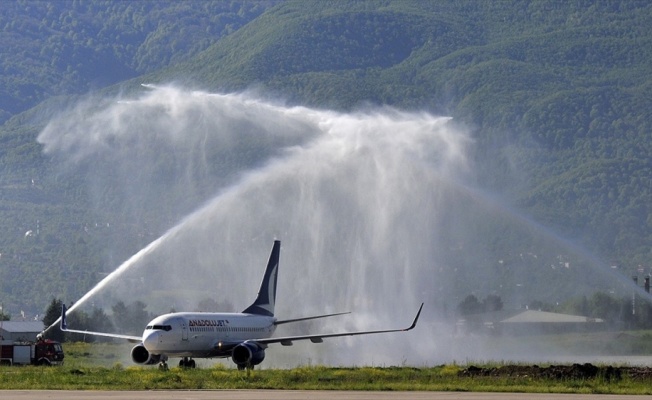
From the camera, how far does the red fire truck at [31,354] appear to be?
79438mm

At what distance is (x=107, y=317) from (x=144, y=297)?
7687 millimetres

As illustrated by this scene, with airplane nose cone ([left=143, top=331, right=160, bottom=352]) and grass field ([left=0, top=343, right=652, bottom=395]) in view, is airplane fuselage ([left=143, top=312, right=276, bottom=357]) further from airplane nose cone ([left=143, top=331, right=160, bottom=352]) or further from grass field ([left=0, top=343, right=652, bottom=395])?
grass field ([left=0, top=343, right=652, bottom=395])

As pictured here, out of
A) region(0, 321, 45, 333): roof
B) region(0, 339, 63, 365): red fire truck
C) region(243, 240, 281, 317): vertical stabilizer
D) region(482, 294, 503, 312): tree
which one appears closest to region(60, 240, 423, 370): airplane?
region(243, 240, 281, 317): vertical stabilizer

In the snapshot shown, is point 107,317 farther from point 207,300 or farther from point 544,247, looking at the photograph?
point 544,247

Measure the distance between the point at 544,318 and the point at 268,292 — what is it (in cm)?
1945

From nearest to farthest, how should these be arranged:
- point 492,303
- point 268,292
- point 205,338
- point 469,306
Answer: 1. point 205,338
2. point 268,292
3. point 469,306
4. point 492,303

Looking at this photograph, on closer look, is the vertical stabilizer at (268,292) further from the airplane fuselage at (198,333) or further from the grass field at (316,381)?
the grass field at (316,381)

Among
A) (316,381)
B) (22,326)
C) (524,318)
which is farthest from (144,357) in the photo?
Answer: (22,326)

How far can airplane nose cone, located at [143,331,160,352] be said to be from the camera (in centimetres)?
7138

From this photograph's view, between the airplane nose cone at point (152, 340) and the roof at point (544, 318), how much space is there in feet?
84.1

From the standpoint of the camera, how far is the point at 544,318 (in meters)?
88.1

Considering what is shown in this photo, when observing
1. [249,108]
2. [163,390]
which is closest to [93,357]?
[249,108]

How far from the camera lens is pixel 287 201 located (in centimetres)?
10119

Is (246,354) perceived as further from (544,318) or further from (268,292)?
(544,318)
